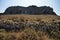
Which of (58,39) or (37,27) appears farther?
(37,27)

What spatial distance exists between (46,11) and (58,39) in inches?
1928

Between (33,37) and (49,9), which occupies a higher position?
(33,37)

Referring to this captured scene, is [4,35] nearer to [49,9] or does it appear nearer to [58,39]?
[58,39]

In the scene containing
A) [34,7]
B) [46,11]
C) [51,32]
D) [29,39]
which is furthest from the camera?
[34,7]

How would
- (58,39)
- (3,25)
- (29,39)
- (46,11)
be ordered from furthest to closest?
(46,11) < (3,25) < (58,39) < (29,39)

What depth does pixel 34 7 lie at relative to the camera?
67.2 m

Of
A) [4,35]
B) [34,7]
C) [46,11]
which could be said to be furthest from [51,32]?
[34,7]

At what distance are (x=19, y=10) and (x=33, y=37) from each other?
52.2 m

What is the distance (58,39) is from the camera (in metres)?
13.8

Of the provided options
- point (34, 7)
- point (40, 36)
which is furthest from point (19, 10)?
point (40, 36)

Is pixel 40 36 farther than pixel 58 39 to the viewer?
No

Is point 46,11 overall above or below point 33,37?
below

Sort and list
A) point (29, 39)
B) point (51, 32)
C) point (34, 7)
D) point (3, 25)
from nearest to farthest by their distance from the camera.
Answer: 1. point (29, 39)
2. point (51, 32)
3. point (3, 25)
4. point (34, 7)

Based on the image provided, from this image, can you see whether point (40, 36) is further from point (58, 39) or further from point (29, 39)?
point (58, 39)
